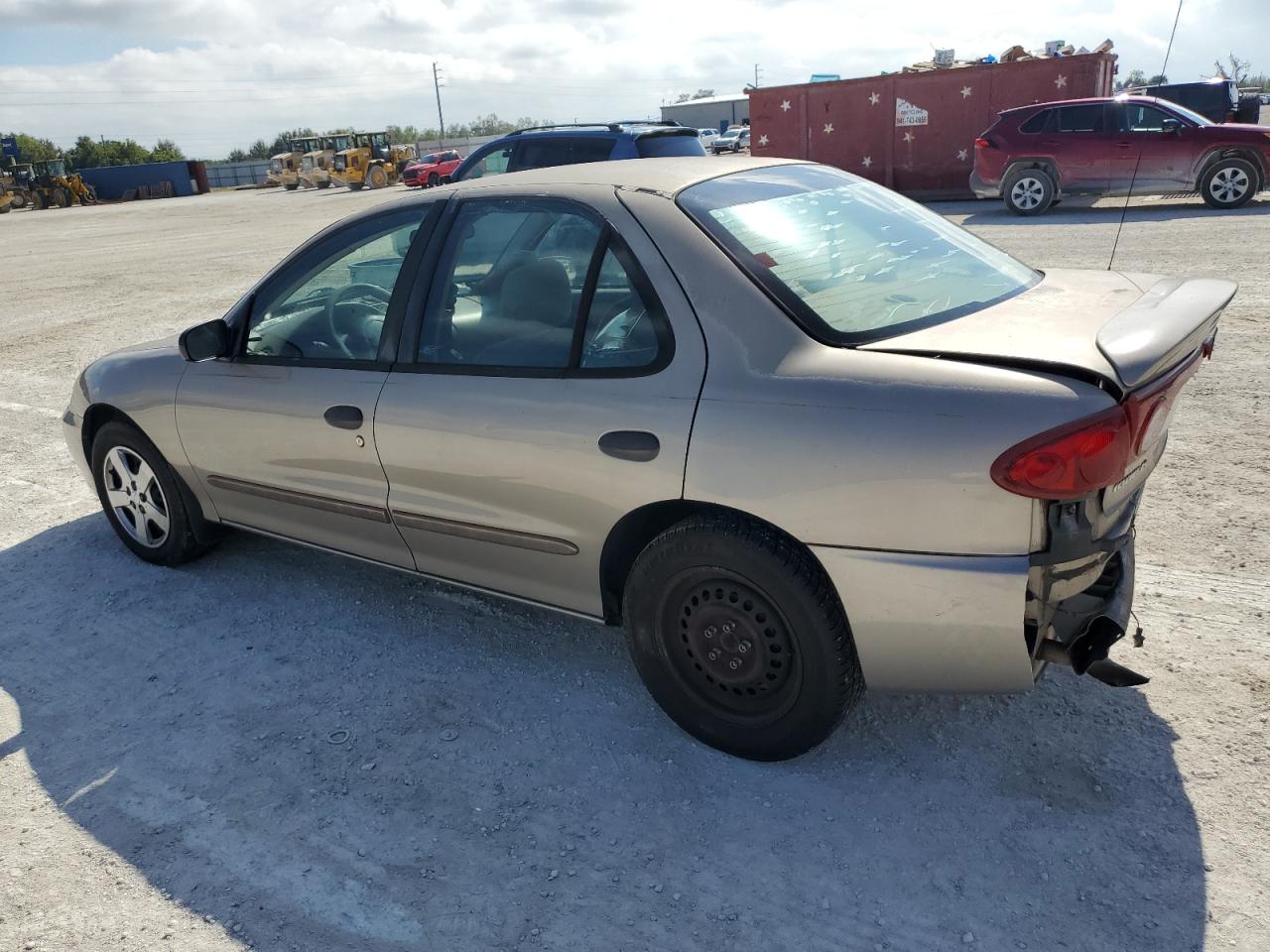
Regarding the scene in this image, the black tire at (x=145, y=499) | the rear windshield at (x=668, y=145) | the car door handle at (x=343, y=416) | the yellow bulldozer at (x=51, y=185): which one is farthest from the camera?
the yellow bulldozer at (x=51, y=185)

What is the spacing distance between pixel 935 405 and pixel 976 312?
2.07 feet

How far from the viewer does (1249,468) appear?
4.52m

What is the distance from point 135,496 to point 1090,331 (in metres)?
3.92

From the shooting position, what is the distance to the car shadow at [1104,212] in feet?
44.0

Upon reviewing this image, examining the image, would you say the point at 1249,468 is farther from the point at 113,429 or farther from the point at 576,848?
the point at 113,429

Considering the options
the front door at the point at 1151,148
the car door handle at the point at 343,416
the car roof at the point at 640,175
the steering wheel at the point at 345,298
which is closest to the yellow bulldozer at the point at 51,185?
the front door at the point at 1151,148

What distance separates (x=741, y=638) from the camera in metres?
2.72

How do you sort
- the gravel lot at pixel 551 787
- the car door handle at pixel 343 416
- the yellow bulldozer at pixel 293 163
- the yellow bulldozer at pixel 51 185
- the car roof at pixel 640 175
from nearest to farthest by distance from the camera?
the gravel lot at pixel 551 787 < the car roof at pixel 640 175 < the car door handle at pixel 343 416 < the yellow bulldozer at pixel 293 163 < the yellow bulldozer at pixel 51 185

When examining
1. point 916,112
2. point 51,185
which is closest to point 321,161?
point 51,185

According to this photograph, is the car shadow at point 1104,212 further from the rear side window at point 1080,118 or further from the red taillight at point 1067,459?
the red taillight at point 1067,459

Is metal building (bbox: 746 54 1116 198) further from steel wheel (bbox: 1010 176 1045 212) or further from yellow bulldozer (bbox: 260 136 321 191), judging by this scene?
yellow bulldozer (bbox: 260 136 321 191)

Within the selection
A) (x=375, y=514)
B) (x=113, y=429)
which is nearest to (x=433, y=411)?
(x=375, y=514)

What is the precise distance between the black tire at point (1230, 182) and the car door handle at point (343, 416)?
45.6 feet

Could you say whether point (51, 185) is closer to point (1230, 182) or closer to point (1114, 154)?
point (1114, 154)
